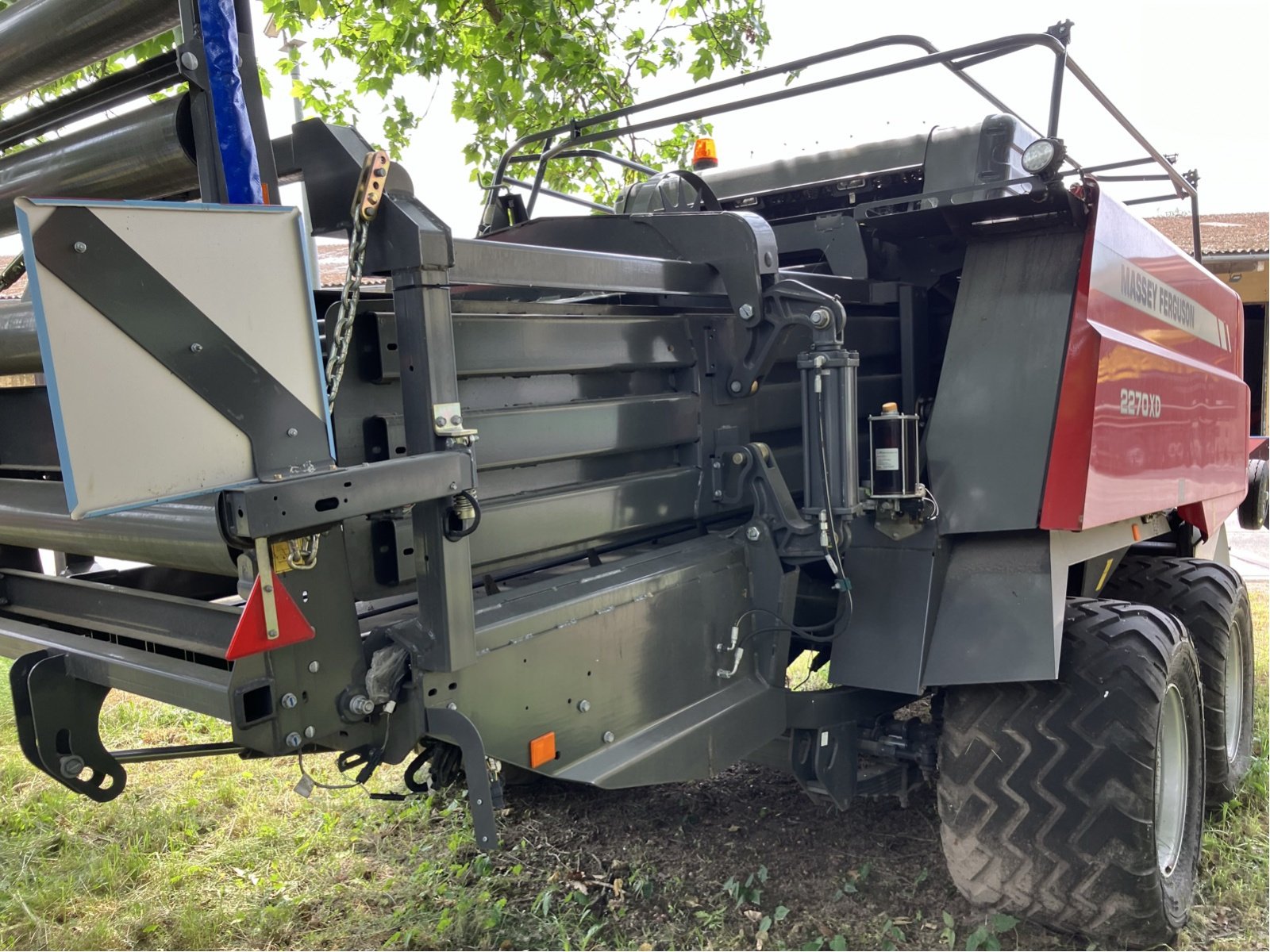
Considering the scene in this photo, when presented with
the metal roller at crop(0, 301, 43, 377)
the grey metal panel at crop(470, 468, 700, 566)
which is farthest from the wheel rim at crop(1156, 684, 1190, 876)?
the metal roller at crop(0, 301, 43, 377)

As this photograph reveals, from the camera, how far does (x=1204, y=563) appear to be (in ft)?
12.7

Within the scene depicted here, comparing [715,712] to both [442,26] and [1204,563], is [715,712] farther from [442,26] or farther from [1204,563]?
[442,26]

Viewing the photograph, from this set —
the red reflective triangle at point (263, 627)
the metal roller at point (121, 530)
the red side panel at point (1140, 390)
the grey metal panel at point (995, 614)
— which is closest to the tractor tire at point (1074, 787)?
the grey metal panel at point (995, 614)

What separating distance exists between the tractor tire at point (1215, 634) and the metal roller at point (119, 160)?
342 cm

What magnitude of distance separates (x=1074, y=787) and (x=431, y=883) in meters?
1.92

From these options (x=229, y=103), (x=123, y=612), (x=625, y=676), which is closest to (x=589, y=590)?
(x=625, y=676)

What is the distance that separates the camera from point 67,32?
6.46 feet

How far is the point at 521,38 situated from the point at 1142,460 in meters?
5.11

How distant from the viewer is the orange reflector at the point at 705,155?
4184 mm

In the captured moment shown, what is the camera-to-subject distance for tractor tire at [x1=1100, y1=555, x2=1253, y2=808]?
11.8 feet

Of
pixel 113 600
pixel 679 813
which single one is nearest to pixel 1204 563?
pixel 679 813

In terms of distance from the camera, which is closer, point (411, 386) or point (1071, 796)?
point (411, 386)

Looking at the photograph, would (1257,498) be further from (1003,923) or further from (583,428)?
(583,428)

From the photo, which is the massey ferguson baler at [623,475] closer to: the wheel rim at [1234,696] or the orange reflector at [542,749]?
the orange reflector at [542,749]
